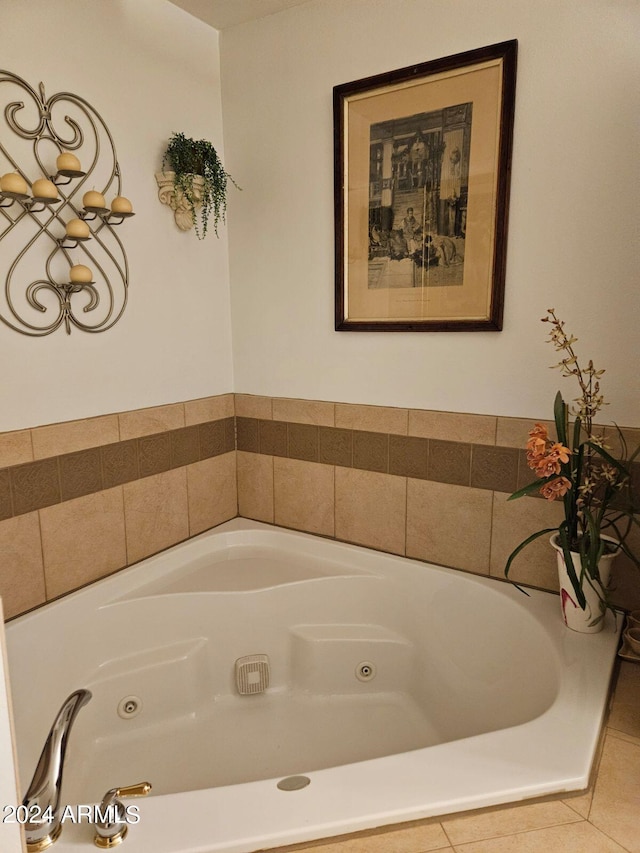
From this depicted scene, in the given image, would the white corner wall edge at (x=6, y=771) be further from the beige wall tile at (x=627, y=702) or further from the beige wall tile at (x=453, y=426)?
the beige wall tile at (x=453, y=426)

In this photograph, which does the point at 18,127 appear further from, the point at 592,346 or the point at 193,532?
the point at 592,346

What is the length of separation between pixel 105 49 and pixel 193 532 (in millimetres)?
1713

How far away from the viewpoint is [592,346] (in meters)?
1.71

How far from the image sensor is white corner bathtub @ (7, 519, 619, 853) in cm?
129

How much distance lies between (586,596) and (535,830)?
0.72 meters

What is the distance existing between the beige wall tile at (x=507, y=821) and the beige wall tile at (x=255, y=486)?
151 centimetres

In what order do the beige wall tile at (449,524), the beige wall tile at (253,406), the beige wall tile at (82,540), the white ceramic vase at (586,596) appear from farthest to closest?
the beige wall tile at (253,406)
the beige wall tile at (449,524)
the beige wall tile at (82,540)
the white ceramic vase at (586,596)

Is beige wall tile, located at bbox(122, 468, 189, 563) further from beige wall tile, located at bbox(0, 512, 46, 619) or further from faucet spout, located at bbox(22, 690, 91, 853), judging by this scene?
faucet spout, located at bbox(22, 690, 91, 853)

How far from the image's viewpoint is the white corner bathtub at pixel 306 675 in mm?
1287

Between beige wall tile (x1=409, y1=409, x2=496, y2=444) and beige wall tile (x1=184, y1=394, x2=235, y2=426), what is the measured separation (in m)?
0.83

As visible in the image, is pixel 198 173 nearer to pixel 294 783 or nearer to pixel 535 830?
pixel 294 783

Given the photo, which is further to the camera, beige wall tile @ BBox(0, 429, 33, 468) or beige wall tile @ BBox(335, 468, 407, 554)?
beige wall tile @ BBox(335, 468, 407, 554)

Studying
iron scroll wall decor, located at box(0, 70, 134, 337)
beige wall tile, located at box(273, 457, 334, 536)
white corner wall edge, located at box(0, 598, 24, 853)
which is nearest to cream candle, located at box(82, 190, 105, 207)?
iron scroll wall decor, located at box(0, 70, 134, 337)

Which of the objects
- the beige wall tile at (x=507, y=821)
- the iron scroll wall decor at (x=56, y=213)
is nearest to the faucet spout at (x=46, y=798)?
the beige wall tile at (x=507, y=821)
